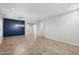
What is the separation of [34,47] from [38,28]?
53cm

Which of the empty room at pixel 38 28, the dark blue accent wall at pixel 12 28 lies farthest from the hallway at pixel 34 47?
the dark blue accent wall at pixel 12 28

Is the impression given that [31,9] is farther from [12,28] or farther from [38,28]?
[12,28]

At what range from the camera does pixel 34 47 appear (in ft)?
7.21

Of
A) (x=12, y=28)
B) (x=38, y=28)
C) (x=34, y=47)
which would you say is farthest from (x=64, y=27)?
(x=12, y=28)

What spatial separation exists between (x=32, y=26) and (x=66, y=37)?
0.95 m

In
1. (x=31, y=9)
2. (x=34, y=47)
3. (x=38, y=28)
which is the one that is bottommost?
(x=34, y=47)

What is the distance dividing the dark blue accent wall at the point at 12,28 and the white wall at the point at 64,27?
68 cm

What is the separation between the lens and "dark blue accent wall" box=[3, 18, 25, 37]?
2.22 metres

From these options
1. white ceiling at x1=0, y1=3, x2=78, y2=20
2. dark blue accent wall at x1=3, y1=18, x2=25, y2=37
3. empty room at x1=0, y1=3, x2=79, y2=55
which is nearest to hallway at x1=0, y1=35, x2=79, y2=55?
empty room at x1=0, y1=3, x2=79, y2=55

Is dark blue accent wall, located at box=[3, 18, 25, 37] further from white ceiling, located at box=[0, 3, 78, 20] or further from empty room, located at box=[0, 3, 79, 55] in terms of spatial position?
white ceiling, located at box=[0, 3, 78, 20]

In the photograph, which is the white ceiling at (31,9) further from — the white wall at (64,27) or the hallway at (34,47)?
the hallway at (34,47)

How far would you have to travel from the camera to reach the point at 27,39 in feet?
7.53
